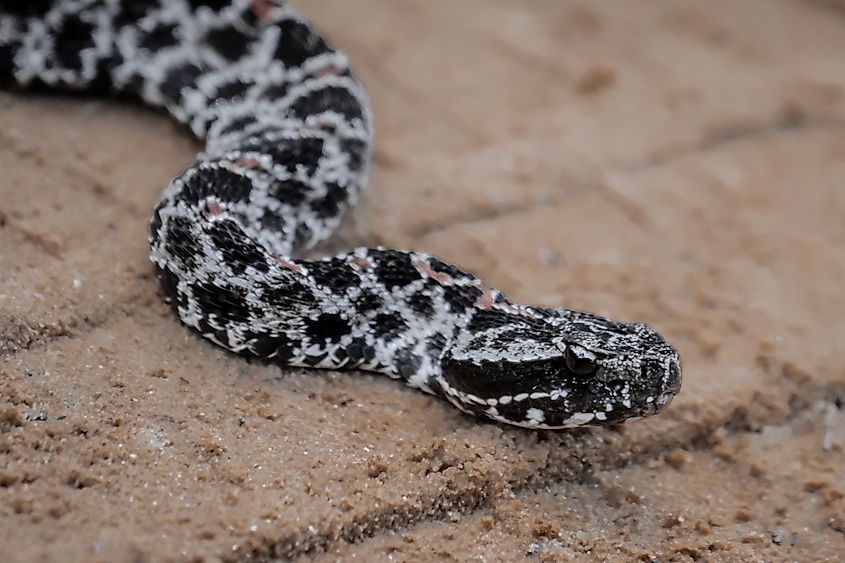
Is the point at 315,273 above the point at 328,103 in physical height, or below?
below

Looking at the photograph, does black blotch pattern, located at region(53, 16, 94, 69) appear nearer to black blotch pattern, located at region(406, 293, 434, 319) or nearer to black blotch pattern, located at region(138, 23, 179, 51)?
black blotch pattern, located at region(138, 23, 179, 51)

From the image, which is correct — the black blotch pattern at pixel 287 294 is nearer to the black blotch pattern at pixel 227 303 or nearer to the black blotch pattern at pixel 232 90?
the black blotch pattern at pixel 227 303

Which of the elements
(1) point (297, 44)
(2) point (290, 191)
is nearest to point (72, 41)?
(1) point (297, 44)

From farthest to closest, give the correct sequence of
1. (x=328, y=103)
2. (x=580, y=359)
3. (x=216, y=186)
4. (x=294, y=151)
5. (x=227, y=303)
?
(x=328, y=103) < (x=294, y=151) < (x=216, y=186) < (x=227, y=303) < (x=580, y=359)

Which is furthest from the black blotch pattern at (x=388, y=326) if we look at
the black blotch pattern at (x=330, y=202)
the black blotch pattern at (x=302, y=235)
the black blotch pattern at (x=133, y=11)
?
the black blotch pattern at (x=133, y=11)

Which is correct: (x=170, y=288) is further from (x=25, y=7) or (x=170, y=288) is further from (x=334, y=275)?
(x=25, y=7)
